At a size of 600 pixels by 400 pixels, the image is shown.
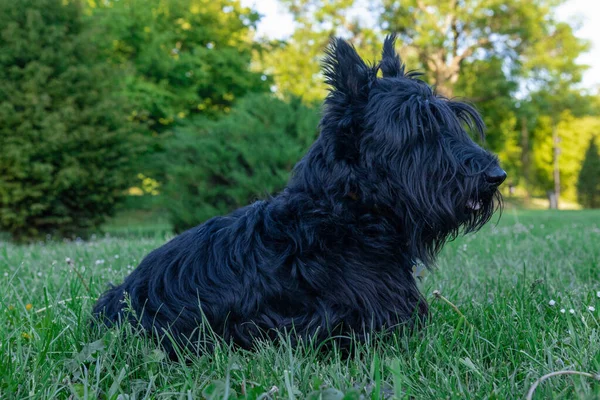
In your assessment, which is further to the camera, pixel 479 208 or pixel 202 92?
pixel 202 92

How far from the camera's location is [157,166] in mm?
15812

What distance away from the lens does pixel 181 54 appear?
24141 mm

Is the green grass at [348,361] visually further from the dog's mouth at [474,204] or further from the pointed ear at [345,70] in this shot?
the pointed ear at [345,70]

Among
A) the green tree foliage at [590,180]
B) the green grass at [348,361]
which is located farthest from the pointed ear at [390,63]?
the green tree foliage at [590,180]

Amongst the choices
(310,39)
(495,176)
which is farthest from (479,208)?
(310,39)

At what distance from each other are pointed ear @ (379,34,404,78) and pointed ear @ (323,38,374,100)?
297 mm

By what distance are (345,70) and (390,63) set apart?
475 millimetres

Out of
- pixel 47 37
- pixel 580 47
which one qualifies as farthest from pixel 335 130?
pixel 580 47

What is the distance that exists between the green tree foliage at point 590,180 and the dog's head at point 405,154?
136ft

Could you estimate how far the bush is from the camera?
1012cm

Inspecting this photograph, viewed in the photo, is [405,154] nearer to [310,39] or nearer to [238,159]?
[238,159]

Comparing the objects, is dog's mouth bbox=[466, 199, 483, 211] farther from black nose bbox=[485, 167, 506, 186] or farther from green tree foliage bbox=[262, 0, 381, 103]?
green tree foliage bbox=[262, 0, 381, 103]

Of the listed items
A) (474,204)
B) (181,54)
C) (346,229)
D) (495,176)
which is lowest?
(346,229)

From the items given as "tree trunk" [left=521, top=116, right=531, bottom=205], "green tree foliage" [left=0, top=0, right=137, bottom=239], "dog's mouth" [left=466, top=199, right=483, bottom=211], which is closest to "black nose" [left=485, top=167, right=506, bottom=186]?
"dog's mouth" [left=466, top=199, right=483, bottom=211]
